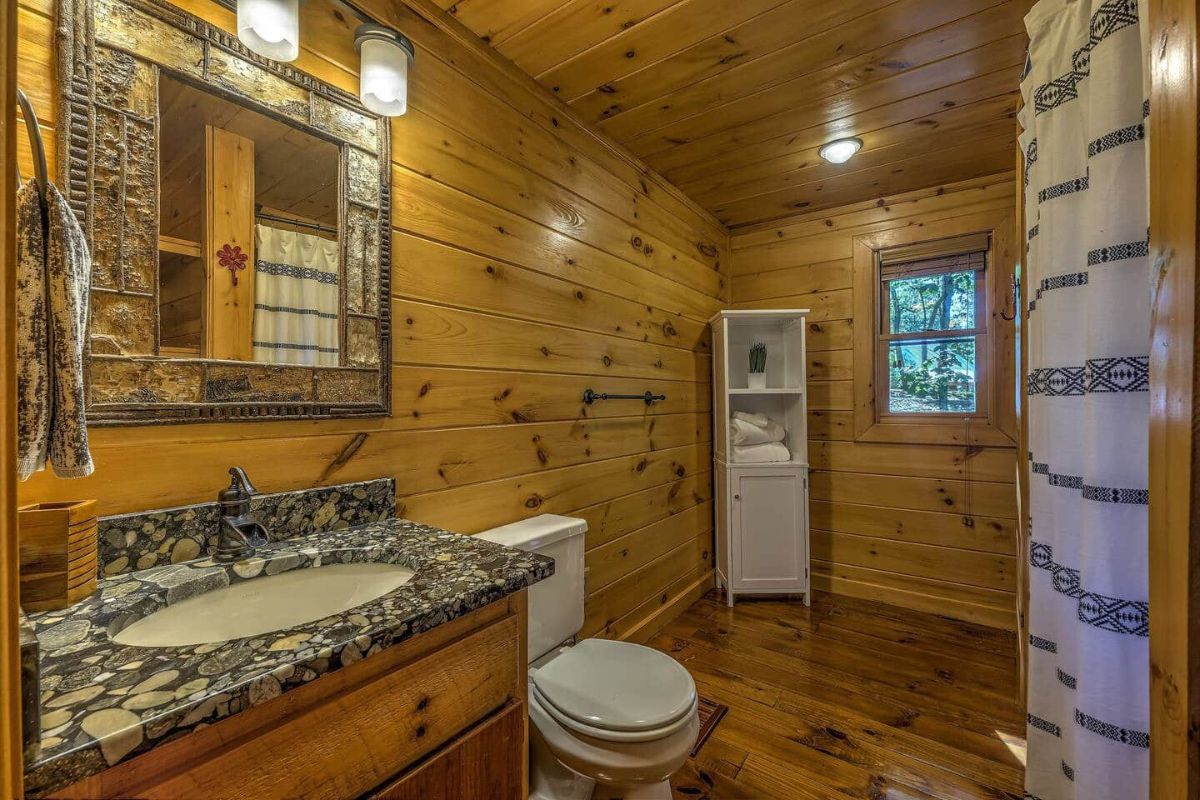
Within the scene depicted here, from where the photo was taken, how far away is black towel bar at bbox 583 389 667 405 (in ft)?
6.34

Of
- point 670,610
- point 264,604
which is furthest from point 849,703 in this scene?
point 264,604

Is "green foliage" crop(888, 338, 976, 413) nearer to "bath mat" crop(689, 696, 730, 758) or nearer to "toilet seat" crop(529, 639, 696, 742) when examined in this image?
"bath mat" crop(689, 696, 730, 758)

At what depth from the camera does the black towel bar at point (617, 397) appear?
193 centimetres

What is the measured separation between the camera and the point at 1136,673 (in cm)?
74

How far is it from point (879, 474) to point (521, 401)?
2121 millimetres

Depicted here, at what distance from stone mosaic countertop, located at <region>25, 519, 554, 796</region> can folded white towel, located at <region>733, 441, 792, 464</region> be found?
1.92 m

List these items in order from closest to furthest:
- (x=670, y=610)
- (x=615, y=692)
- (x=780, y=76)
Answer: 1. (x=615, y=692)
2. (x=780, y=76)
3. (x=670, y=610)

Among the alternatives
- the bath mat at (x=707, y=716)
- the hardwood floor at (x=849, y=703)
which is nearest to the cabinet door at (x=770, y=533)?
the hardwood floor at (x=849, y=703)

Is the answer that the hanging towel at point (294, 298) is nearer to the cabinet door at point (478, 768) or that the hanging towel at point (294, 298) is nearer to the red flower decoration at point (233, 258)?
the red flower decoration at point (233, 258)

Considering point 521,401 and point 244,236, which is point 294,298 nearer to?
point 244,236

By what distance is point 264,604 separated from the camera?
0.87 metres

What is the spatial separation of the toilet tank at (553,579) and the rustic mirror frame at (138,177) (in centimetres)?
64

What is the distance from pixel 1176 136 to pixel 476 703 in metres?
1.16

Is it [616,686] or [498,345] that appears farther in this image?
[498,345]
